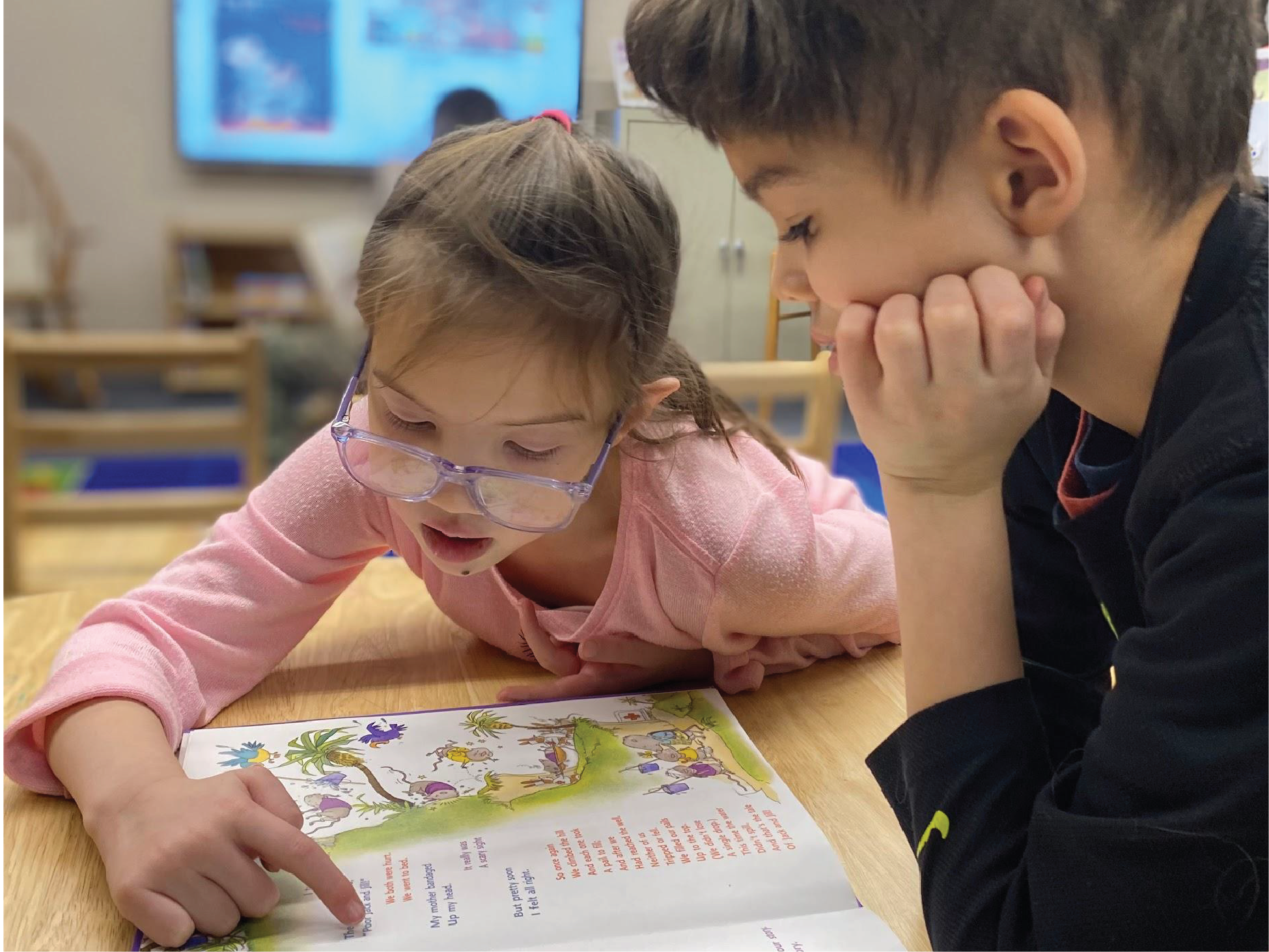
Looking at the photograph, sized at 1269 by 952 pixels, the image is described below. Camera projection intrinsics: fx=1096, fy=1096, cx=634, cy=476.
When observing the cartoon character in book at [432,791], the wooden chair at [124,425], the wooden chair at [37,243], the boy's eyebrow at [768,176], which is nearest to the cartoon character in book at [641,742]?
the cartoon character in book at [432,791]

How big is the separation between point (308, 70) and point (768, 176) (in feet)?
4.47

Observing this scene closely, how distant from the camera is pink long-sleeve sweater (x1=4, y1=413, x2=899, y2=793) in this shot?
724mm

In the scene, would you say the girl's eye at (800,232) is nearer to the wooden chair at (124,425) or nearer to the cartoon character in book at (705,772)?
the cartoon character in book at (705,772)

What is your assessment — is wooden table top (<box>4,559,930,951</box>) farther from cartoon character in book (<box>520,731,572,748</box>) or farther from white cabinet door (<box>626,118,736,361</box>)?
white cabinet door (<box>626,118,736,361</box>)

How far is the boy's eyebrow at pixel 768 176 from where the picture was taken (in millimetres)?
456

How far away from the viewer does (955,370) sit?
0.45m

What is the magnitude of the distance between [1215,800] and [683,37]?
1.17ft

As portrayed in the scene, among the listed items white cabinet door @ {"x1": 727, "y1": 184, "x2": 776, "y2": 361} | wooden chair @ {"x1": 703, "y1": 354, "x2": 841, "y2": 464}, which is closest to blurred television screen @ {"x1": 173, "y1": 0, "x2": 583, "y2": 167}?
wooden chair @ {"x1": 703, "y1": 354, "x2": 841, "y2": 464}

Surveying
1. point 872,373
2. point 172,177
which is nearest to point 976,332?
point 872,373

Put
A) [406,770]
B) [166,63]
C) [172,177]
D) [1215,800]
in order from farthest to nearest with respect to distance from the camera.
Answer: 1. [172,177]
2. [166,63]
3. [406,770]
4. [1215,800]

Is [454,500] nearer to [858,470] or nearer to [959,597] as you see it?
[959,597]

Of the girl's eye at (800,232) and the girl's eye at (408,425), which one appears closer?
the girl's eye at (800,232)

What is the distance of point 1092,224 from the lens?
448 millimetres

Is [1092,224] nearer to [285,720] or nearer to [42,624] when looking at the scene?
[285,720]
